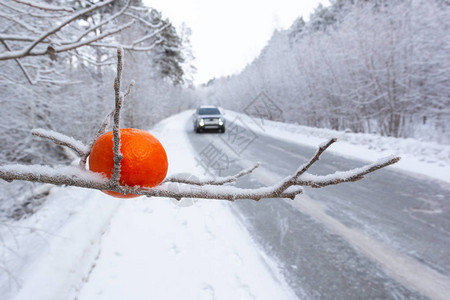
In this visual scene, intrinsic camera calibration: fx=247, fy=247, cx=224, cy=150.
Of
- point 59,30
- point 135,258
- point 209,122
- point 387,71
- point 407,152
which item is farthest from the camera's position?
point 209,122

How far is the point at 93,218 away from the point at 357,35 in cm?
1228

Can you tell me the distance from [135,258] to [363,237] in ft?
9.50

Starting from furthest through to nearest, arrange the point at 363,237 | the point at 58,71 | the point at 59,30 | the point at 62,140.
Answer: the point at 58,71
the point at 363,237
the point at 59,30
the point at 62,140

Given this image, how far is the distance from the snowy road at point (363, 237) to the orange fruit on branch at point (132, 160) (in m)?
2.49

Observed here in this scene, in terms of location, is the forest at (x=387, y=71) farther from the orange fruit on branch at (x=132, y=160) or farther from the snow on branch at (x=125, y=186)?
the orange fruit on branch at (x=132, y=160)

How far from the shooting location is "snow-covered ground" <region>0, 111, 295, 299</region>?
2.33 metres

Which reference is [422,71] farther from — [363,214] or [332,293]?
[332,293]

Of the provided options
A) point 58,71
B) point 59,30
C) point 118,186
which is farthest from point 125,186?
point 58,71

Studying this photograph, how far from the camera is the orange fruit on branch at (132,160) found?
441 millimetres

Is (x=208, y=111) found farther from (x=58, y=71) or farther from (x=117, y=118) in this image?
(x=117, y=118)

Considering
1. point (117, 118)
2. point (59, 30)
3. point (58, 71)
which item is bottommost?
point (117, 118)

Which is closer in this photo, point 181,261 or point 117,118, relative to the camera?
point 117,118

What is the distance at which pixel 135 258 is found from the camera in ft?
9.36

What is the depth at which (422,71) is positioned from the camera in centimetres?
917
